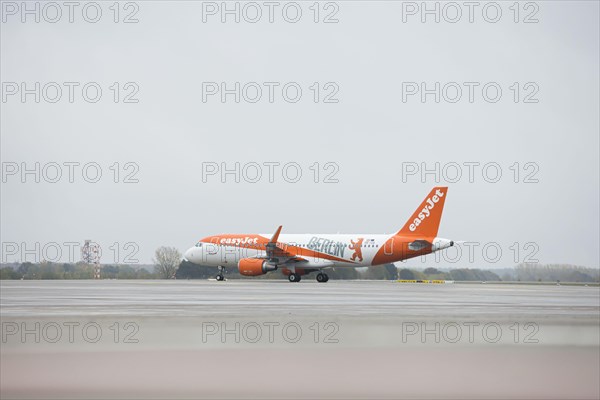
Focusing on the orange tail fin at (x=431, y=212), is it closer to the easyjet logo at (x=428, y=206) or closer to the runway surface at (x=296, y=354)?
the easyjet logo at (x=428, y=206)

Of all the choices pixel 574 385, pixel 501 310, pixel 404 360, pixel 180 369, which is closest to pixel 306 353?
pixel 404 360

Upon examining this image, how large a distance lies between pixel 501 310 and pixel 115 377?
17.9 metres

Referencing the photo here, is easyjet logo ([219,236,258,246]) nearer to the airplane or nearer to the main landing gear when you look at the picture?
the airplane

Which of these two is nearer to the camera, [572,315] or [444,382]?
[444,382]

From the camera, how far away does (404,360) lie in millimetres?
15547

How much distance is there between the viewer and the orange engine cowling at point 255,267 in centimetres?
6881

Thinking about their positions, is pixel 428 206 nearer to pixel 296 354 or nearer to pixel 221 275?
pixel 221 275

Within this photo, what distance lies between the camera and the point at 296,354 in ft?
52.8

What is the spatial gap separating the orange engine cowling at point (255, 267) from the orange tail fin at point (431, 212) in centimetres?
1188

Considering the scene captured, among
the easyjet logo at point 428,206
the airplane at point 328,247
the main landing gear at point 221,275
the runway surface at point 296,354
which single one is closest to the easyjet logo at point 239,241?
the airplane at point 328,247

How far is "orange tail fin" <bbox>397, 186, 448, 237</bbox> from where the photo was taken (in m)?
67.9

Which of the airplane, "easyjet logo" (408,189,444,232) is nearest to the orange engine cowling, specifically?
the airplane

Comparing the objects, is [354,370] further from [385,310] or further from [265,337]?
[385,310]

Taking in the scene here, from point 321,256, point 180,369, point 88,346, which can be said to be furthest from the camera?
point 321,256
